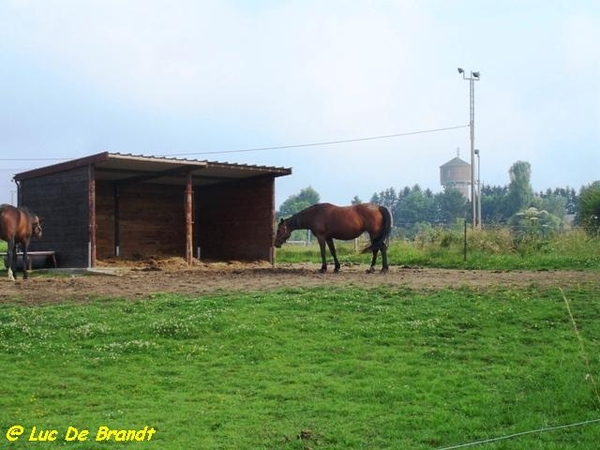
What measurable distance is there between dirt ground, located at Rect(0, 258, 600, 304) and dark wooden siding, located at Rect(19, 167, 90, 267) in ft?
4.25

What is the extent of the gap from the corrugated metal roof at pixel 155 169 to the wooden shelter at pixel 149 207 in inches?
1.2

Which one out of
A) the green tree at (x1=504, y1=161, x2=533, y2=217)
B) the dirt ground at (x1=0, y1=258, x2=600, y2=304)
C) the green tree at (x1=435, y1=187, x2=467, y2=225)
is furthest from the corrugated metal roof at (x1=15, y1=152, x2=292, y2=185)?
the green tree at (x1=435, y1=187, x2=467, y2=225)

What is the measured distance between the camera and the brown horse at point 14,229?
17.3 m

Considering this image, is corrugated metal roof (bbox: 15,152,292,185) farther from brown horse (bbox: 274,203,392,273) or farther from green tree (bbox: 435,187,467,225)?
green tree (bbox: 435,187,467,225)

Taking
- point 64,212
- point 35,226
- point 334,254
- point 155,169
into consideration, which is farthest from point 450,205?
point 35,226

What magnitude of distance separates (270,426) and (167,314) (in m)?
5.11

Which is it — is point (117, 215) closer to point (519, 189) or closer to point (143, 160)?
point (143, 160)

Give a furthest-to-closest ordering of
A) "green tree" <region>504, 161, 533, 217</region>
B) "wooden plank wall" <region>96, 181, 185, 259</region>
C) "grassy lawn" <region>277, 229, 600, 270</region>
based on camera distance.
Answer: "green tree" <region>504, 161, 533, 217</region>, "wooden plank wall" <region>96, 181, 185, 259</region>, "grassy lawn" <region>277, 229, 600, 270</region>

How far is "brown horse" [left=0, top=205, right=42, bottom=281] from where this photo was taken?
17266 millimetres

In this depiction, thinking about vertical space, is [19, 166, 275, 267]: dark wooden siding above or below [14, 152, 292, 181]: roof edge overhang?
below

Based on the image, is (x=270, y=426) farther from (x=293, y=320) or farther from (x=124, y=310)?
(x=124, y=310)

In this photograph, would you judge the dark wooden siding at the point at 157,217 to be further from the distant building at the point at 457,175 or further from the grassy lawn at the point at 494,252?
the distant building at the point at 457,175

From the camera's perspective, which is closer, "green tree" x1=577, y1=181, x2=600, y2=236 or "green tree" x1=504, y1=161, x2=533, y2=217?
"green tree" x1=577, y1=181, x2=600, y2=236

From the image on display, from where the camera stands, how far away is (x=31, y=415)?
6.85 metres
